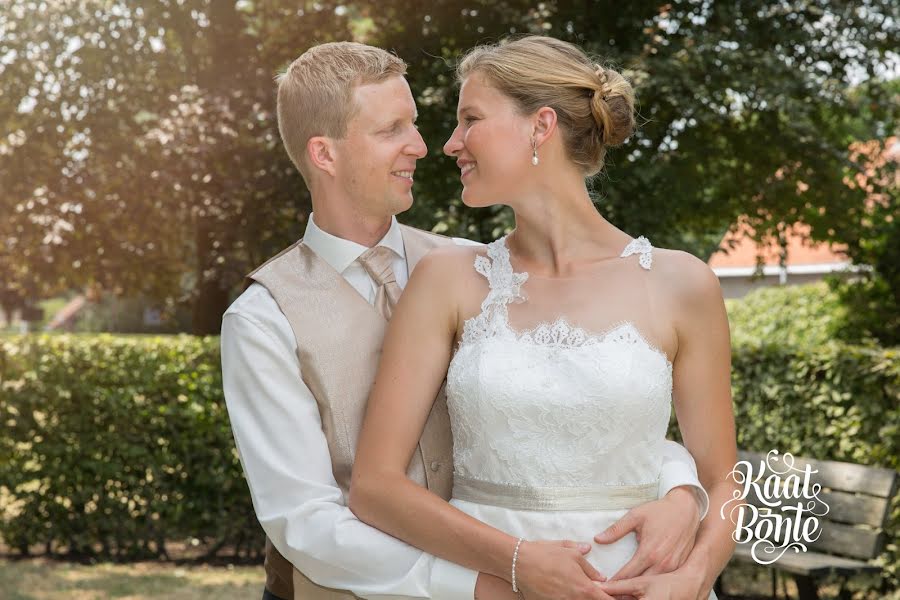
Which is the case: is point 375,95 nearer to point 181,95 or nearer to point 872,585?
point 872,585

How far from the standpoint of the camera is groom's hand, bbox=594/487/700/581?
250 centimetres

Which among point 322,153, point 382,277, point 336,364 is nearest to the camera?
point 336,364

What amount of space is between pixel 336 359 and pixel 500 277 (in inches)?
19.7

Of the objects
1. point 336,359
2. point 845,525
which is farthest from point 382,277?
point 845,525

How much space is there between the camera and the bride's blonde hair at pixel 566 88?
2801mm

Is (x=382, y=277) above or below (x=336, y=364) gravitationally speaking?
above

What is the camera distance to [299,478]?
2.59 meters

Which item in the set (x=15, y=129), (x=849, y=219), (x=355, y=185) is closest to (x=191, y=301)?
(x=15, y=129)

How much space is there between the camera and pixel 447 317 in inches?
109

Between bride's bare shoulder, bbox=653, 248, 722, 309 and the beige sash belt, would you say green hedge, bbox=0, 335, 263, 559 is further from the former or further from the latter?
bride's bare shoulder, bbox=653, 248, 722, 309

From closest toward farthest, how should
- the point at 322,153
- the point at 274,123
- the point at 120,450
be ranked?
the point at 322,153 → the point at 120,450 → the point at 274,123

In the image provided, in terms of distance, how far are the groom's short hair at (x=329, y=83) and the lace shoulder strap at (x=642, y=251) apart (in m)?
0.89

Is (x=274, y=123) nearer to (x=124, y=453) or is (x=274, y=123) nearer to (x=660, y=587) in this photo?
(x=124, y=453)

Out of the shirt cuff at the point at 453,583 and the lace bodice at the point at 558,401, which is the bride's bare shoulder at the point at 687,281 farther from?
the shirt cuff at the point at 453,583
